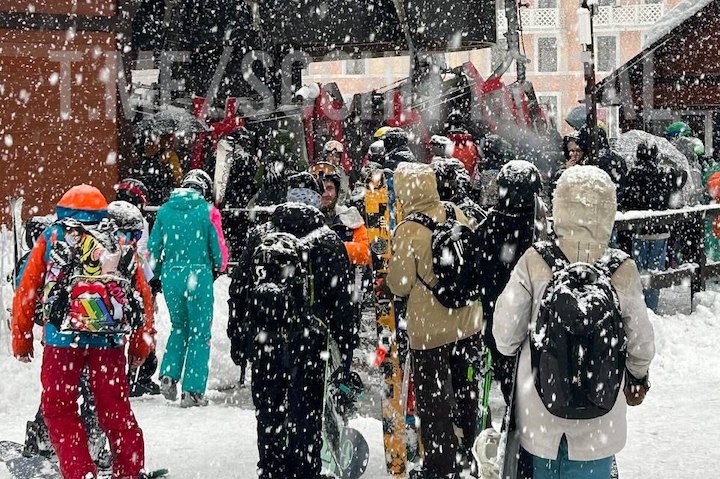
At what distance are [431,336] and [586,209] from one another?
1913 mm

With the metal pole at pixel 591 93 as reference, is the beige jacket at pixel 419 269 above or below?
below

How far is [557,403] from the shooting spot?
408 centimetres

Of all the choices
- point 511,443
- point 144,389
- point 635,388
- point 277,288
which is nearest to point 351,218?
point 144,389

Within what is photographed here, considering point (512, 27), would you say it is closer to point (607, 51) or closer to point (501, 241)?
point (501, 241)

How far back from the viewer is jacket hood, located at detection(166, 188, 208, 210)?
8.23m

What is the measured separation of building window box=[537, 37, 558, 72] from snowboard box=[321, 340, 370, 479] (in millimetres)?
50155

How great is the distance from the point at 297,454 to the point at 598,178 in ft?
7.21

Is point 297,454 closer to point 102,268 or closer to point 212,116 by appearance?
point 102,268

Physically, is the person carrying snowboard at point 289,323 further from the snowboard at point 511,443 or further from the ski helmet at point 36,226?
the ski helmet at point 36,226

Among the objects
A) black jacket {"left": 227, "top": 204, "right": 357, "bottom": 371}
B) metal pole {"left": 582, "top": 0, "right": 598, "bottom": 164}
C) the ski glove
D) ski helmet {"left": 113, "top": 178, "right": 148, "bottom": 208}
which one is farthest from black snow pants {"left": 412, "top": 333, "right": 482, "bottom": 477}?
metal pole {"left": 582, "top": 0, "right": 598, "bottom": 164}

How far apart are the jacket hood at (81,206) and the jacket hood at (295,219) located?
0.93m

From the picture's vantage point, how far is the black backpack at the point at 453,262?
19.2ft

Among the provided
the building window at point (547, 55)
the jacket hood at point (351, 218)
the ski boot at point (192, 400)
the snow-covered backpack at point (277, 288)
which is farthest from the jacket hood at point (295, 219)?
the building window at point (547, 55)

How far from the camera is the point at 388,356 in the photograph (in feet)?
21.2
